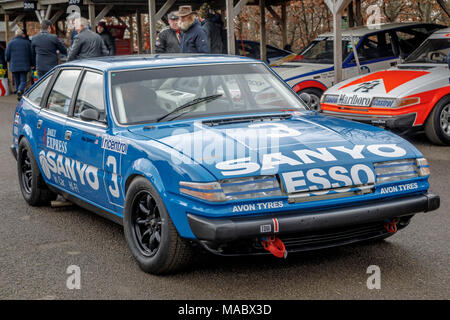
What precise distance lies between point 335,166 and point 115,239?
2168 millimetres

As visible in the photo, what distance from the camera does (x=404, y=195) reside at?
14.2 feet

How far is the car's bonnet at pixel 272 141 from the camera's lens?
13.4 ft

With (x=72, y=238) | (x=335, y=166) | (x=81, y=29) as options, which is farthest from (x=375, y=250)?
(x=81, y=29)

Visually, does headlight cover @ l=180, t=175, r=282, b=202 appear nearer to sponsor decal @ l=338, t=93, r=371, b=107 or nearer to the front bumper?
the front bumper

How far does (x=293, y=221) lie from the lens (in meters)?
3.93

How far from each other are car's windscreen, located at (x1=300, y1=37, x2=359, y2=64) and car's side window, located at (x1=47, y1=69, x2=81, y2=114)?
26.4 feet

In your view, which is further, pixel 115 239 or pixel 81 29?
pixel 81 29

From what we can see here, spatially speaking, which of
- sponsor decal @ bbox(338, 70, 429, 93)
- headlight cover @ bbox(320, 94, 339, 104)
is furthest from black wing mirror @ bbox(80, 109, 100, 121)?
headlight cover @ bbox(320, 94, 339, 104)

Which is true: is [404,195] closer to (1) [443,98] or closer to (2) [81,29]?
(1) [443,98]

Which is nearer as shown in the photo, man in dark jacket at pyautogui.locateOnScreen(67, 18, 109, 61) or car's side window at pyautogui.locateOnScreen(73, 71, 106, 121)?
car's side window at pyautogui.locateOnScreen(73, 71, 106, 121)

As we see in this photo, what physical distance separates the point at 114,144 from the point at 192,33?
6580mm

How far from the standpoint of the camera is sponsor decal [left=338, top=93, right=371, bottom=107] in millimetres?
9627
